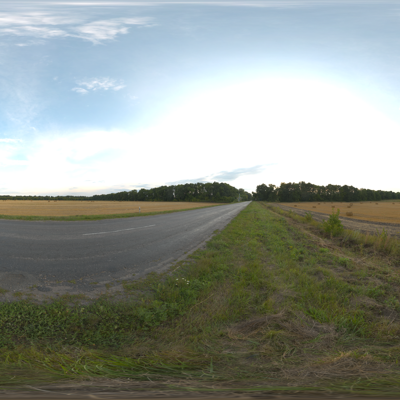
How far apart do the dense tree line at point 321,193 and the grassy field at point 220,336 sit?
158787mm

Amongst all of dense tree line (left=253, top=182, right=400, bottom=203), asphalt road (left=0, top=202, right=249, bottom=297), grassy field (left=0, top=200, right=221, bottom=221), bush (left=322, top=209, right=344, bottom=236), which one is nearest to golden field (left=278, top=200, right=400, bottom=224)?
bush (left=322, top=209, right=344, bottom=236)

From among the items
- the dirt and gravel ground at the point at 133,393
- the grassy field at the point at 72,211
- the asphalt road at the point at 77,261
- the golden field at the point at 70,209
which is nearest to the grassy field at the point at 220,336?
the dirt and gravel ground at the point at 133,393

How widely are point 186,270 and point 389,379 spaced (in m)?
4.89

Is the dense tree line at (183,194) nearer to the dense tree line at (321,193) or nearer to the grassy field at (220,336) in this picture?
the dense tree line at (321,193)

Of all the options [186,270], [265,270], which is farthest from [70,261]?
[265,270]

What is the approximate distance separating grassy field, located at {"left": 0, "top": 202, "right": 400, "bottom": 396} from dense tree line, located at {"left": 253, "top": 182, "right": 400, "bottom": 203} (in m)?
159

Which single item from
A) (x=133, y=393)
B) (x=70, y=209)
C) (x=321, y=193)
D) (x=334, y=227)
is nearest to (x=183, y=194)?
(x=321, y=193)

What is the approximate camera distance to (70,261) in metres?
6.64

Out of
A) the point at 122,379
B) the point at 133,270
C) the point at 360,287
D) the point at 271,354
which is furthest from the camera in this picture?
the point at 133,270

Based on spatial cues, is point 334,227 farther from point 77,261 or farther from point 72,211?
point 72,211

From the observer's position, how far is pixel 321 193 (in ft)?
476

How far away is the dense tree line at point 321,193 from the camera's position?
135000mm

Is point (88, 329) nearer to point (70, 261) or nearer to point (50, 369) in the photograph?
point (50, 369)

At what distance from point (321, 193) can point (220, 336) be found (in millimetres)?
166907
